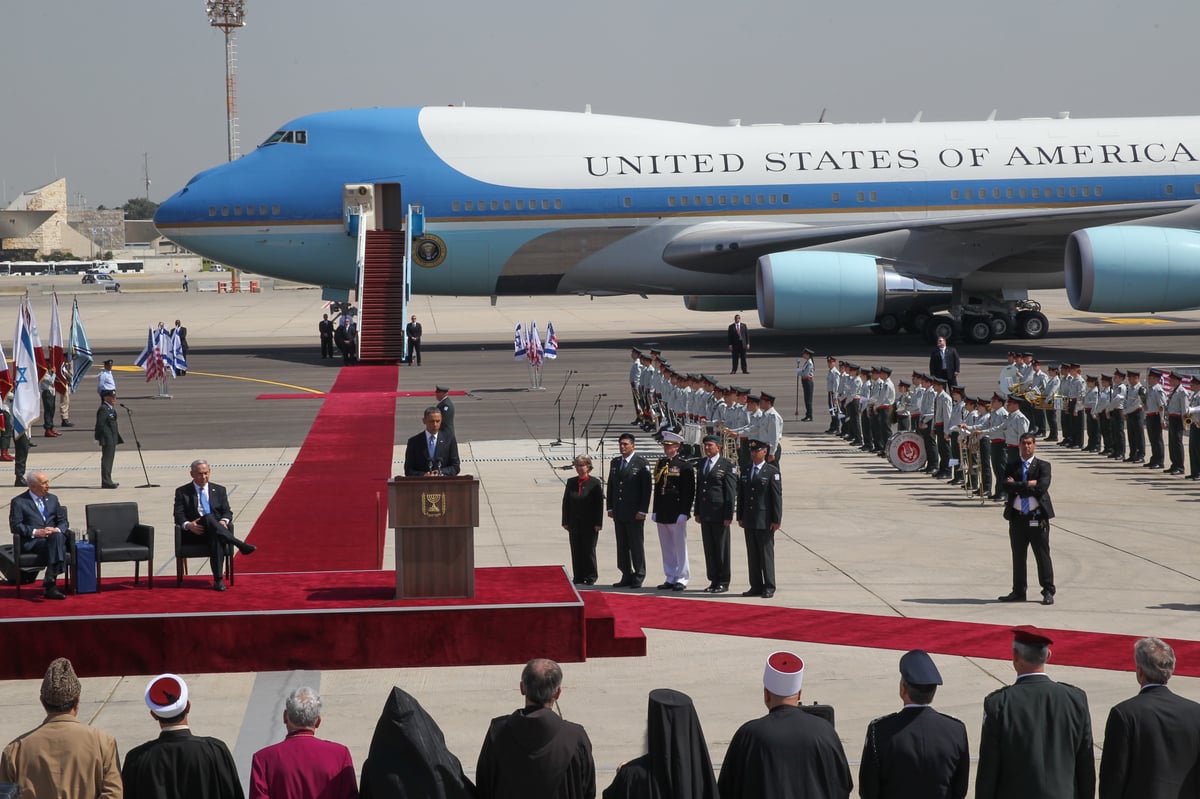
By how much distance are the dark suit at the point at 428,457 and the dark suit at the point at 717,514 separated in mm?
2503

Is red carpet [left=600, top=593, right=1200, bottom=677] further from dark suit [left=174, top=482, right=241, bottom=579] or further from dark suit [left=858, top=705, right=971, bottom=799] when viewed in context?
dark suit [left=858, top=705, right=971, bottom=799]

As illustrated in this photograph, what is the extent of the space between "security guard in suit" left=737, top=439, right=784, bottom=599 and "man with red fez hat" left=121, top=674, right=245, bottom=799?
7.36 metres

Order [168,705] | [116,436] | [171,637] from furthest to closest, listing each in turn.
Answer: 1. [116,436]
2. [171,637]
3. [168,705]

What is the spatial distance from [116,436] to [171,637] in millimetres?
9635

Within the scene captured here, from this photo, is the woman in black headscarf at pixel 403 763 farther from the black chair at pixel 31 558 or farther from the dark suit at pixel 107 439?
the dark suit at pixel 107 439

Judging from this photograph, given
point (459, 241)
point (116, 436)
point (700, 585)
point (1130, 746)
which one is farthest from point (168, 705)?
point (459, 241)

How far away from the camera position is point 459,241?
117 feet

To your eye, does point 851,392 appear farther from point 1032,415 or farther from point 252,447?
point 252,447

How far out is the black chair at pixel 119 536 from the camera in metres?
11.6

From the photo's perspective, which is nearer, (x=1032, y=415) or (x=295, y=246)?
(x=1032, y=415)

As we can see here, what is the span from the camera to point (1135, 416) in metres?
20.4

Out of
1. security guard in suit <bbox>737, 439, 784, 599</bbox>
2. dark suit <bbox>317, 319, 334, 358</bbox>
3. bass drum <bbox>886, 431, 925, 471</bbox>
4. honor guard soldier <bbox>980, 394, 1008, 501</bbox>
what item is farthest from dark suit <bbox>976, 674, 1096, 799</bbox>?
dark suit <bbox>317, 319, 334, 358</bbox>

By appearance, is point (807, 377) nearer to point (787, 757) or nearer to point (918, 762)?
point (918, 762)

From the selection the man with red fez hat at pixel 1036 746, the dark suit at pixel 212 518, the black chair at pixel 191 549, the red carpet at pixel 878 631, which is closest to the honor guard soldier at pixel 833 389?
the red carpet at pixel 878 631
